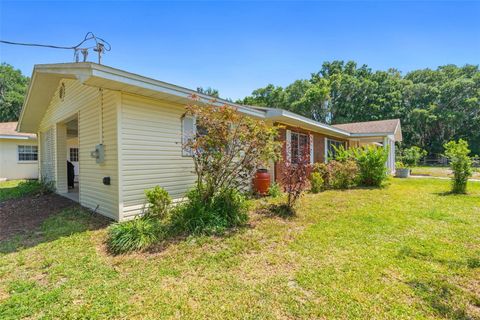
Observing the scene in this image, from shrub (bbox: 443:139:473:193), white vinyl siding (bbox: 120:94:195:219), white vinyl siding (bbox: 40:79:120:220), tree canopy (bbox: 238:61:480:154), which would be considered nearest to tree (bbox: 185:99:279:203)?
white vinyl siding (bbox: 120:94:195:219)

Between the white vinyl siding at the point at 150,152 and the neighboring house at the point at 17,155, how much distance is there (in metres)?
13.1

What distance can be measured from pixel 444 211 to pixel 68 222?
914 centimetres

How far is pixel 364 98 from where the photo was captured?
33.7m

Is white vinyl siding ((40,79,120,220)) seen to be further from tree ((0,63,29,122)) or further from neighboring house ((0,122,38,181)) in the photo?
tree ((0,63,29,122))

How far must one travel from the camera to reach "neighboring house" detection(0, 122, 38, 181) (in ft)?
46.1

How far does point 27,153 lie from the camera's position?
48.8 feet

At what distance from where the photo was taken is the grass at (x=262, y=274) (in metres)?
2.56

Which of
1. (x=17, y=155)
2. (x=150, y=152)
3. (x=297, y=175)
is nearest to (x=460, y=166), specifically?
(x=297, y=175)

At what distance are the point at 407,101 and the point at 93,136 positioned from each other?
38989 mm

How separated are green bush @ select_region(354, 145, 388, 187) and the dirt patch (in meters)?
10.3

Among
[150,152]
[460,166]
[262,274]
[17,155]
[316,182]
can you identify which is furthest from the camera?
[17,155]

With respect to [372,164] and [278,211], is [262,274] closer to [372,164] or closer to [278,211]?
[278,211]

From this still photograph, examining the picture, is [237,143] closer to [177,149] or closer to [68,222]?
[177,149]

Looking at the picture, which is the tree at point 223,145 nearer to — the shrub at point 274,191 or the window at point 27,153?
the shrub at point 274,191
